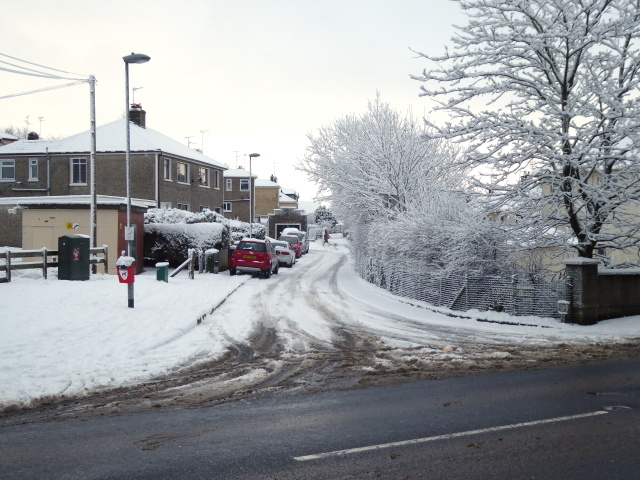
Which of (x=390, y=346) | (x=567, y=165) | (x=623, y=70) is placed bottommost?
(x=390, y=346)

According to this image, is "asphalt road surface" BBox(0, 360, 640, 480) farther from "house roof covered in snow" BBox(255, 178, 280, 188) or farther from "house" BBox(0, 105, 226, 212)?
"house roof covered in snow" BBox(255, 178, 280, 188)

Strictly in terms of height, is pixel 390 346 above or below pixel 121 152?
below

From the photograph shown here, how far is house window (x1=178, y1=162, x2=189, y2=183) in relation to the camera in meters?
39.9

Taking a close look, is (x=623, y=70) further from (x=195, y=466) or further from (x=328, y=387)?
(x=195, y=466)

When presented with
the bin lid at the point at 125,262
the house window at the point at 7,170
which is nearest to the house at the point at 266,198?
the house window at the point at 7,170

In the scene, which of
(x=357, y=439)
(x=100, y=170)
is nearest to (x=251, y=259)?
(x=100, y=170)

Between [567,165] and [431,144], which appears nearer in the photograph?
[567,165]

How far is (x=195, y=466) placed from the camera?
4844mm

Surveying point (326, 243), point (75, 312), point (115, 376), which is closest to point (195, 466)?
point (115, 376)

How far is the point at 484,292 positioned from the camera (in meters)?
15.7

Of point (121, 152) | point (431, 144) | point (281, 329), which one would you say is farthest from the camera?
point (121, 152)

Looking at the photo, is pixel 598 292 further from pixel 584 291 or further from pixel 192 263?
pixel 192 263

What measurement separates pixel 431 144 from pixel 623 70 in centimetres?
→ 1411

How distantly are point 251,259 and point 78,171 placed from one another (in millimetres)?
17659
